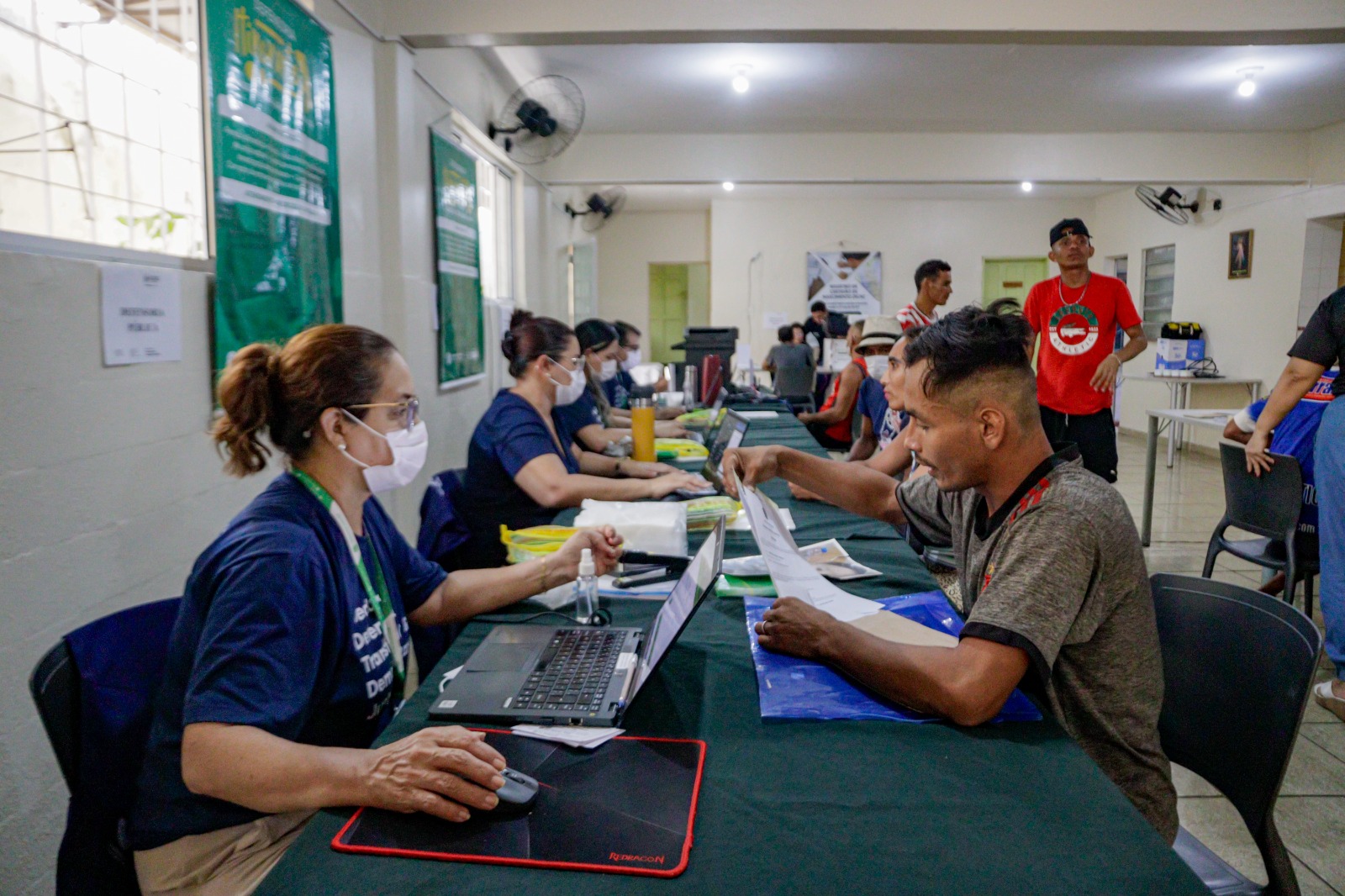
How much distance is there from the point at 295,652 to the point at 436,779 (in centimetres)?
28

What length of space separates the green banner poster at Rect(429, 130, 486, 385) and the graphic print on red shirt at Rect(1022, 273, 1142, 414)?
273 cm

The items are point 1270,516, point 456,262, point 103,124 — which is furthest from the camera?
point 456,262

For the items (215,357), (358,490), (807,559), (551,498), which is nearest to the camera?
(358,490)

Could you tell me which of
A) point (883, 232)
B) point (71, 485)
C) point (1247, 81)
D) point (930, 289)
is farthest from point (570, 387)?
point (883, 232)

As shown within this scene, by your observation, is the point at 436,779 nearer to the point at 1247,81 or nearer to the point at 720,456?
the point at 720,456

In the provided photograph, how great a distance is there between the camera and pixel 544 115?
505 cm

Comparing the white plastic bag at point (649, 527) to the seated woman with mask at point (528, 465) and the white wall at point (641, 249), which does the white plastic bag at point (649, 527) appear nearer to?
the seated woman with mask at point (528, 465)

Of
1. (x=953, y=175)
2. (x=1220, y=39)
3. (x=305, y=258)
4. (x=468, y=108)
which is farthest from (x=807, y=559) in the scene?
(x=953, y=175)

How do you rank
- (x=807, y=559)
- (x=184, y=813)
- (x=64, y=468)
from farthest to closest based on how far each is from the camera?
1. (x=807, y=559)
2. (x=64, y=468)
3. (x=184, y=813)

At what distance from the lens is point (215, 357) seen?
A: 2.14 meters

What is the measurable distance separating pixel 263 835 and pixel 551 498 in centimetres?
145

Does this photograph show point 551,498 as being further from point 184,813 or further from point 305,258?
point 184,813

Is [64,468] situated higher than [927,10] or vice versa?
[927,10]

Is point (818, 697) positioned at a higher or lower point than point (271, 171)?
lower
